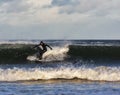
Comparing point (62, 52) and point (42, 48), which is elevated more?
point (62, 52)

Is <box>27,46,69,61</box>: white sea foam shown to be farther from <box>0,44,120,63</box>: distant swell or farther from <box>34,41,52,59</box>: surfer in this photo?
<box>34,41,52,59</box>: surfer

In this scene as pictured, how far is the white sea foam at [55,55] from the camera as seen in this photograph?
35412mm

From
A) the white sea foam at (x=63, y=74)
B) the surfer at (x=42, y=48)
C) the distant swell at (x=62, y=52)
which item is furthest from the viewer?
the distant swell at (x=62, y=52)

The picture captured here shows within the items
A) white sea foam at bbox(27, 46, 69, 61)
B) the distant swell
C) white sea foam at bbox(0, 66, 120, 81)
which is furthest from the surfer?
white sea foam at bbox(0, 66, 120, 81)

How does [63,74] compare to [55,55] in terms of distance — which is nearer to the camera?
[63,74]

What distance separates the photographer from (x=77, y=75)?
2117 cm

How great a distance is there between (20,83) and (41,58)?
15.0m

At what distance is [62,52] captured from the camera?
39.0 metres

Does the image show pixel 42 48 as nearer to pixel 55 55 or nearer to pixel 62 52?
pixel 55 55

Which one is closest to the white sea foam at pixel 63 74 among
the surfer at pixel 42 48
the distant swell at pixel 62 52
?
the surfer at pixel 42 48

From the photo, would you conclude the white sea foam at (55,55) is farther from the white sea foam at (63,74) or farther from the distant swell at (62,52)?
the white sea foam at (63,74)

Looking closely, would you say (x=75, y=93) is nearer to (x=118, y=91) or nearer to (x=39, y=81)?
(x=118, y=91)

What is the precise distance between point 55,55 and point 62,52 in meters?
1.92

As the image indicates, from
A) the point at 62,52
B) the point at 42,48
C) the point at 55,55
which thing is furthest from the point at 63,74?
the point at 62,52
